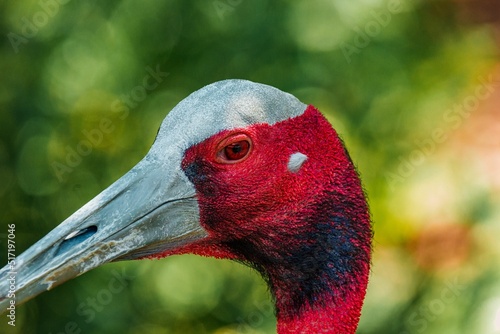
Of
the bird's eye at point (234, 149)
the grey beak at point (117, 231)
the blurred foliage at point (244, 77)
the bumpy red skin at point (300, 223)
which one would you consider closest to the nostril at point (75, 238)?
the grey beak at point (117, 231)

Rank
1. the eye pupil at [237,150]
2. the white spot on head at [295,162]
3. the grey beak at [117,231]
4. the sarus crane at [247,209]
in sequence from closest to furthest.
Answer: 1. the grey beak at [117,231]
2. the sarus crane at [247,209]
3. the eye pupil at [237,150]
4. the white spot on head at [295,162]

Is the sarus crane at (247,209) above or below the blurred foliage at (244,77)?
above

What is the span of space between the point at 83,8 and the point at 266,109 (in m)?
2.53

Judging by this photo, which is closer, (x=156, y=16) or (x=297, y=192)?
(x=297, y=192)

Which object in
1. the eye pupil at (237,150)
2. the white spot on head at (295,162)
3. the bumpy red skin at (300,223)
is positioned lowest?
the bumpy red skin at (300,223)

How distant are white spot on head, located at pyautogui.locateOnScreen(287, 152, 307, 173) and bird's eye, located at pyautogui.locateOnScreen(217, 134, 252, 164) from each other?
0.17 metres

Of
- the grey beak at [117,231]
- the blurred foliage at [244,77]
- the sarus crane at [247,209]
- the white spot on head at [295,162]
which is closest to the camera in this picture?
the grey beak at [117,231]

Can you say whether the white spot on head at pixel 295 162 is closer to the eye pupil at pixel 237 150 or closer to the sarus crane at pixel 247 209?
the sarus crane at pixel 247 209

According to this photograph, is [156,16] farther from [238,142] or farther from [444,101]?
[238,142]

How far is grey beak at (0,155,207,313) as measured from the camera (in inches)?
101

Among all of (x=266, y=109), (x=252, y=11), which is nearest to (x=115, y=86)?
(x=252, y=11)

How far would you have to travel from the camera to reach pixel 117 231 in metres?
2.69

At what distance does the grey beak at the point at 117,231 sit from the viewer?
8.41 feet

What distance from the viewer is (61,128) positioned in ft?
17.0
